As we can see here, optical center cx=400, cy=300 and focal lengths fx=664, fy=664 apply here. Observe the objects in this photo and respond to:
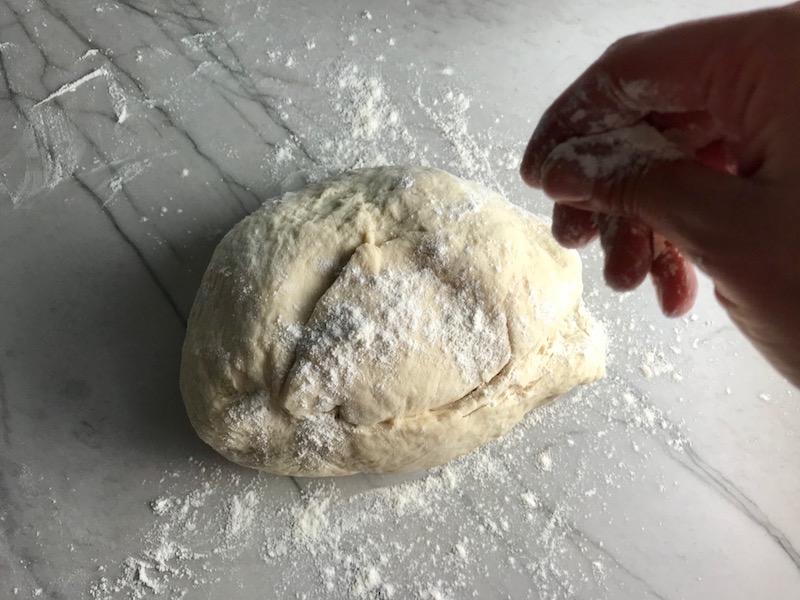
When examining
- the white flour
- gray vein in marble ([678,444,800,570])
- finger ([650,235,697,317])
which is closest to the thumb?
finger ([650,235,697,317])

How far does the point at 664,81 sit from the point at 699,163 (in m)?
0.13

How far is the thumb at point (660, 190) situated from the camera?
0.81 m

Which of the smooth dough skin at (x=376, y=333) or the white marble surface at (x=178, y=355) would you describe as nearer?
the smooth dough skin at (x=376, y=333)

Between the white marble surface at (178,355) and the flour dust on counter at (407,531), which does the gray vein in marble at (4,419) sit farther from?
the flour dust on counter at (407,531)

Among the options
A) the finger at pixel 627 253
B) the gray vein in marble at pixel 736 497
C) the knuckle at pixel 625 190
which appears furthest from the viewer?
the gray vein in marble at pixel 736 497

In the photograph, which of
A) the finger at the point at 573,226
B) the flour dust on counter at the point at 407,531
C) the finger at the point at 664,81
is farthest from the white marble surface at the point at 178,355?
the finger at the point at 664,81

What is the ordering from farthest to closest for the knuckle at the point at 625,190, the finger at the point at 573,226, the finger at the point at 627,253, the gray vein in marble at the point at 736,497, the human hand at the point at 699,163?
the gray vein in marble at the point at 736,497 → the finger at the point at 573,226 → the finger at the point at 627,253 → the knuckle at the point at 625,190 → the human hand at the point at 699,163

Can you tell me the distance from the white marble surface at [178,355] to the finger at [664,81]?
0.65 metres

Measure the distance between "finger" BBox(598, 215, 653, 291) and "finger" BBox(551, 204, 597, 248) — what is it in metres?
0.08

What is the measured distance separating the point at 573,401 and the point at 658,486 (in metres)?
0.26

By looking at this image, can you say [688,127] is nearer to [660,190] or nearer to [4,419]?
[660,190]

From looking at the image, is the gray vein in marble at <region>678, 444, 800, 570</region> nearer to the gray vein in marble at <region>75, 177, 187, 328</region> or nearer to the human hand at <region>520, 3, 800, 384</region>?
the human hand at <region>520, 3, 800, 384</region>

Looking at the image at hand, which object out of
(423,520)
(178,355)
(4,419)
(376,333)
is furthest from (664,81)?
(4,419)

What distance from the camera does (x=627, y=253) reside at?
106 cm
